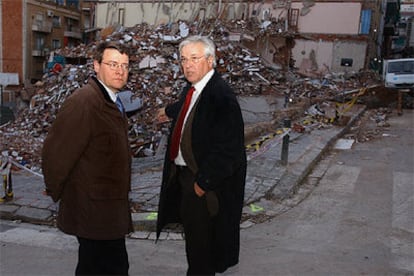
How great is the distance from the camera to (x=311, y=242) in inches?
174

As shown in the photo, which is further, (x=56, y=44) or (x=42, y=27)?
(x=56, y=44)

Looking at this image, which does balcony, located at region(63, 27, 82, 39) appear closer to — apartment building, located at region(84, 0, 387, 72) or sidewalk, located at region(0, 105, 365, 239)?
apartment building, located at region(84, 0, 387, 72)

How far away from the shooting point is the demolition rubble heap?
43.6 feet

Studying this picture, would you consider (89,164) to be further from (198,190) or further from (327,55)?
(327,55)

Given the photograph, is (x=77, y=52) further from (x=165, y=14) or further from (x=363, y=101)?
(x=363, y=101)

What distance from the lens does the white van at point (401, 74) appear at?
19.0m

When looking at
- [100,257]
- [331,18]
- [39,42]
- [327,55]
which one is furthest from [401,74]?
[39,42]

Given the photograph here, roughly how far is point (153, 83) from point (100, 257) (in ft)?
50.0

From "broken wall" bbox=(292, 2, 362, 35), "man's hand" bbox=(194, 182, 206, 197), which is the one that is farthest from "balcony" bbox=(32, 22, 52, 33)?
"man's hand" bbox=(194, 182, 206, 197)

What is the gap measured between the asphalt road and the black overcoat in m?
0.89

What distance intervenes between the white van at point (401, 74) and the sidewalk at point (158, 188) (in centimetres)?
1237

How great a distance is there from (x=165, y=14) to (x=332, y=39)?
13.8 metres

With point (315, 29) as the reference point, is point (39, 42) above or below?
below

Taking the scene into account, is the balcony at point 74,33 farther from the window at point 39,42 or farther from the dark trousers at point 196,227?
the dark trousers at point 196,227
